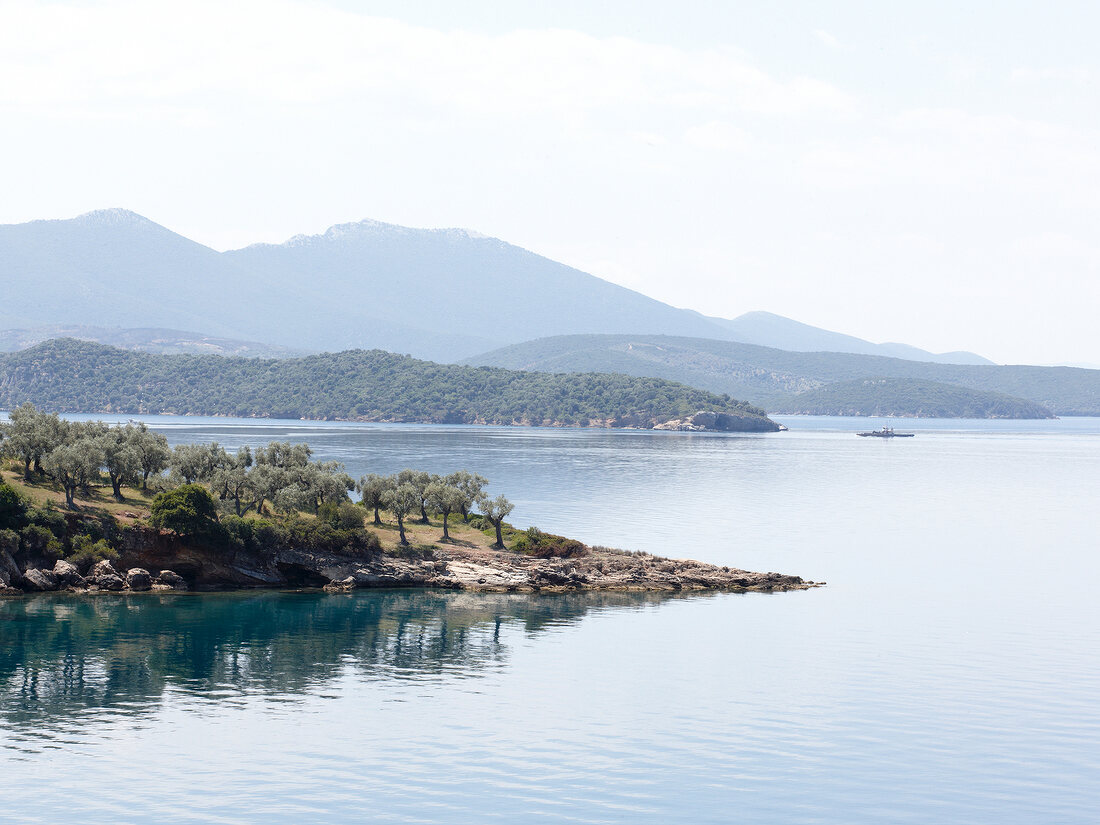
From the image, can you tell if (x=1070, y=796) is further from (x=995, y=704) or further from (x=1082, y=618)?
(x=1082, y=618)

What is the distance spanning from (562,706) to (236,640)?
1046 inches

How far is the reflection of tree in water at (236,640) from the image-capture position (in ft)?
Answer: 199

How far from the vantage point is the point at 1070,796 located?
1832 inches

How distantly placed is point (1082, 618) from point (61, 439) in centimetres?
9114

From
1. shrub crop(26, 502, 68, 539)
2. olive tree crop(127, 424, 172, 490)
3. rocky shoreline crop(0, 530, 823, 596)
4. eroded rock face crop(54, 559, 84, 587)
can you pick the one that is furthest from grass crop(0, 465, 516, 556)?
eroded rock face crop(54, 559, 84, 587)

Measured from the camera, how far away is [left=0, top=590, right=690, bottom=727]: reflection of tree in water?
199 feet

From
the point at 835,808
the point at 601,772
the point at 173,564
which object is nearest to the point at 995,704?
the point at 835,808

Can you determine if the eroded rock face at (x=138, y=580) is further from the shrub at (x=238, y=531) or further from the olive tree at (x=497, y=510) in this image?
the olive tree at (x=497, y=510)

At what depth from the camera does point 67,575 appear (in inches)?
3305

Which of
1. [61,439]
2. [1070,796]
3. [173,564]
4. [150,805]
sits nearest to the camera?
[150,805]

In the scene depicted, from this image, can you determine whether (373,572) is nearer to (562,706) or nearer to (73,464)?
(73,464)

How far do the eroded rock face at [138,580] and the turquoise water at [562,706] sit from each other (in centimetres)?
195

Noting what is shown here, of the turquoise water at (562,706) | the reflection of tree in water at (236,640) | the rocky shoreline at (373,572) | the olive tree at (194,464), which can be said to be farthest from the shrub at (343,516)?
the olive tree at (194,464)

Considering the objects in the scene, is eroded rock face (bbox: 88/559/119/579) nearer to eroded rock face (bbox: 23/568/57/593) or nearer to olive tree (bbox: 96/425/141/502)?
eroded rock face (bbox: 23/568/57/593)
